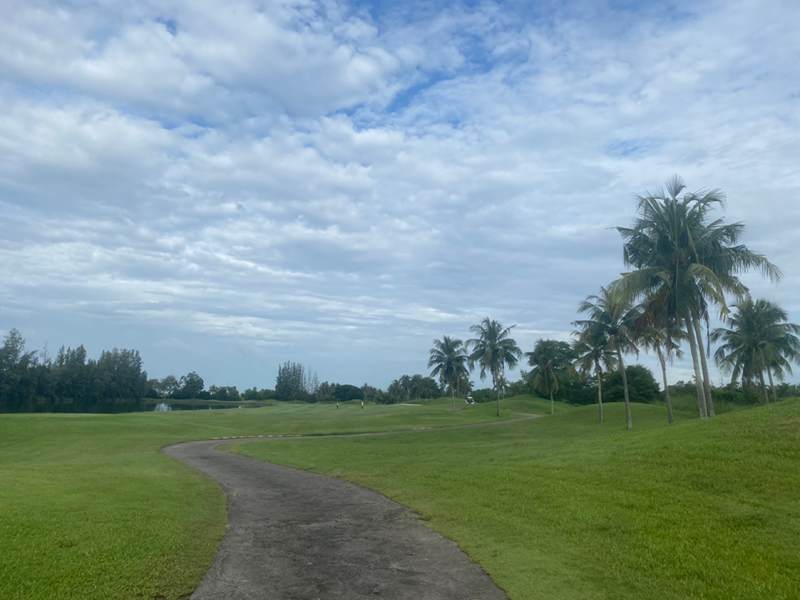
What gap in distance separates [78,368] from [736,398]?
433 ft

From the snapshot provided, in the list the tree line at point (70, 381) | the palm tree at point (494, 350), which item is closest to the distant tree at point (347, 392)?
the tree line at point (70, 381)

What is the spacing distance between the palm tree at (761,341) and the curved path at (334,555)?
144 ft

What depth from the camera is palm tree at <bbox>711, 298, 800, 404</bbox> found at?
44.9 metres

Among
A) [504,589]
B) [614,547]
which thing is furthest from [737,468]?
[504,589]

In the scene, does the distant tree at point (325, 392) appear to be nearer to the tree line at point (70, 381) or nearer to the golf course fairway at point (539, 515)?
the tree line at point (70, 381)

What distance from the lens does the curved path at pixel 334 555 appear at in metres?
6.91

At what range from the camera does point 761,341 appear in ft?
149

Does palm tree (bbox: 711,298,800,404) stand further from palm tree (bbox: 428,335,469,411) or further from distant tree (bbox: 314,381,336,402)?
distant tree (bbox: 314,381,336,402)

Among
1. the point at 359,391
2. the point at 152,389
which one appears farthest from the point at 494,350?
the point at 152,389

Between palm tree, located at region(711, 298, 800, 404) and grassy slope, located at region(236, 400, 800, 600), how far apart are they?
33339 mm

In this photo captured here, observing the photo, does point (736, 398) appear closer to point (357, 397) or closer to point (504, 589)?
point (504, 589)

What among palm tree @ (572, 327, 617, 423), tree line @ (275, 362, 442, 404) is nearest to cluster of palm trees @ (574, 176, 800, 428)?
palm tree @ (572, 327, 617, 423)

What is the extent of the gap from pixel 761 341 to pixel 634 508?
146 feet

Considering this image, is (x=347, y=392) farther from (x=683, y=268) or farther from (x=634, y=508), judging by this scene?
(x=634, y=508)
